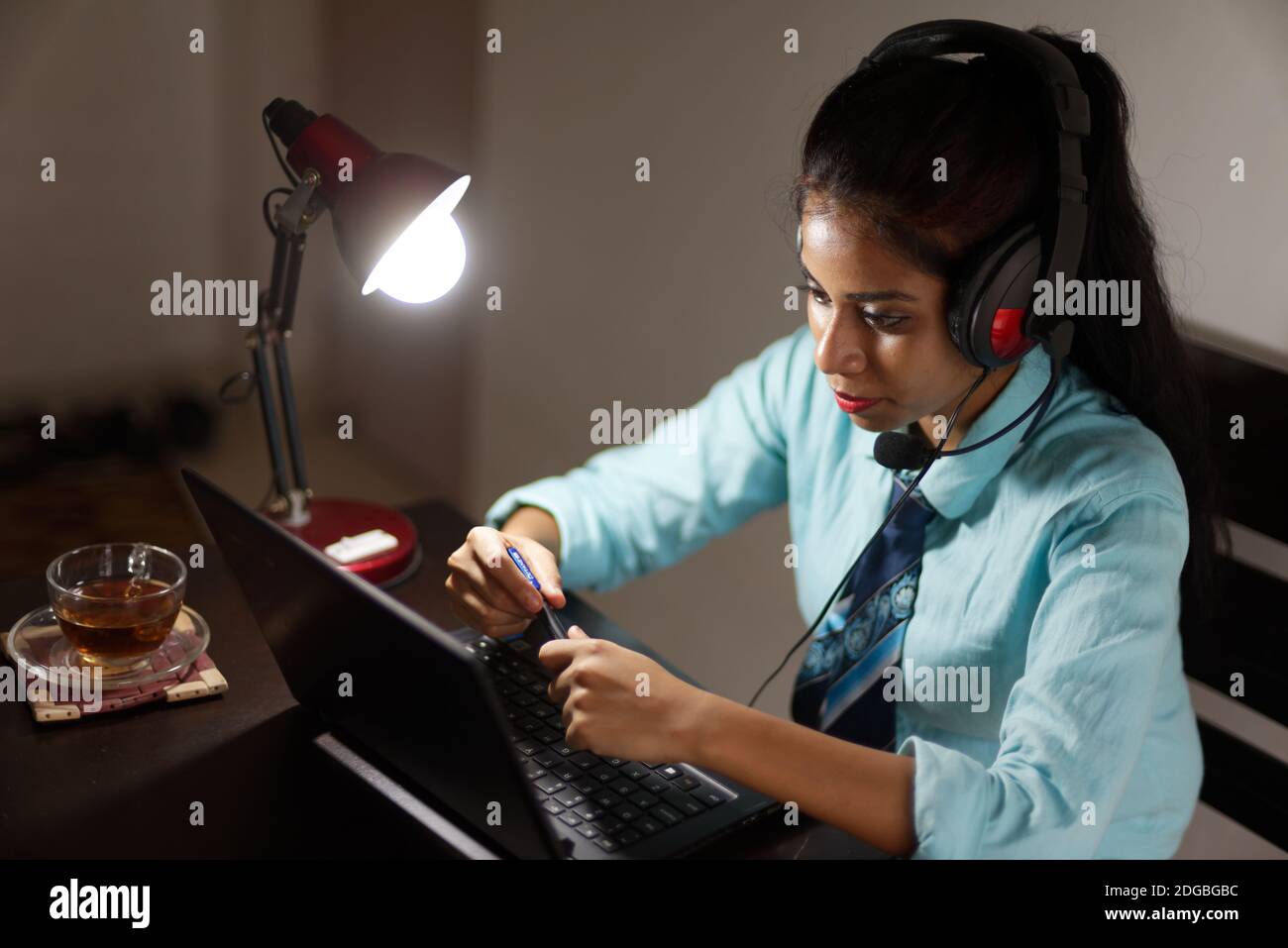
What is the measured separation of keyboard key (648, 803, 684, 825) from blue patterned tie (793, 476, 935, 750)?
32 centimetres

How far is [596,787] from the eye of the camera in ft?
3.06

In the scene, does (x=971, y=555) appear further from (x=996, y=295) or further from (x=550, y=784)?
(x=550, y=784)

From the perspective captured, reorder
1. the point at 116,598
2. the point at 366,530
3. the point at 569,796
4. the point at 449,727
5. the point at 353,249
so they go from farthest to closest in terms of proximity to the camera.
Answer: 1. the point at 366,530
2. the point at 353,249
3. the point at 116,598
4. the point at 569,796
5. the point at 449,727

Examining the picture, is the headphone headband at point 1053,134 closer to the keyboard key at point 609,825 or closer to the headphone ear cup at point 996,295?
the headphone ear cup at point 996,295

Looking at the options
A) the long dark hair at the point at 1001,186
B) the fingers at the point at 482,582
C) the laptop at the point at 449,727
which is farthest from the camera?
the fingers at the point at 482,582

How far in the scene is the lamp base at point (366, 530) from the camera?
1262 mm

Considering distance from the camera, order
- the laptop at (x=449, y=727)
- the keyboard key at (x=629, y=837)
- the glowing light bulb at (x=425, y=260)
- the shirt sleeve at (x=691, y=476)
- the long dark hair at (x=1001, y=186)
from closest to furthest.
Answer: the laptop at (x=449, y=727) → the keyboard key at (x=629, y=837) → the long dark hair at (x=1001, y=186) → the glowing light bulb at (x=425, y=260) → the shirt sleeve at (x=691, y=476)

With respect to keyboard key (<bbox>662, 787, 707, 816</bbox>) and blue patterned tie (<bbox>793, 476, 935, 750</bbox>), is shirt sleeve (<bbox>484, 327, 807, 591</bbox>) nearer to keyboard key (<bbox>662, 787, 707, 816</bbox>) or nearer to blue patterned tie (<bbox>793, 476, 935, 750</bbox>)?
blue patterned tie (<bbox>793, 476, 935, 750</bbox>)

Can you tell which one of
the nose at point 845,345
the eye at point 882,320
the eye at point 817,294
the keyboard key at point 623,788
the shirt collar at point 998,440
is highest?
the eye at point 817,294

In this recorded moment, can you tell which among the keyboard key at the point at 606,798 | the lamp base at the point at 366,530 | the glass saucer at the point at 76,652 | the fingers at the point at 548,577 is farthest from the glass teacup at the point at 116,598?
the keyboard key at the point at 606,798

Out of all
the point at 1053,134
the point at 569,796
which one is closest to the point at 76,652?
the point at 569,796

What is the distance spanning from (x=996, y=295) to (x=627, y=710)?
42 cm

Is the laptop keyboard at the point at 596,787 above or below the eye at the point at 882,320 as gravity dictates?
below

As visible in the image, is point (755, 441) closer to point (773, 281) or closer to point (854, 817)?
point (773, 281)
